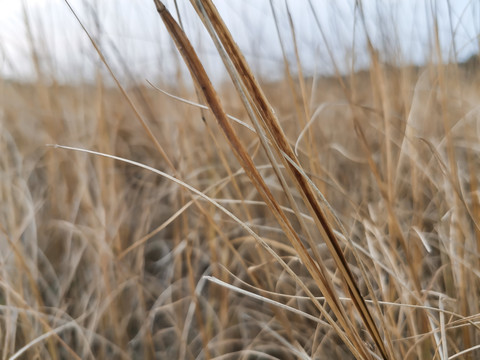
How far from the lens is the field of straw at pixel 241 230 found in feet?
1.36

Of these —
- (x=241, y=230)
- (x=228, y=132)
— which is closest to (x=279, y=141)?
(x=228, y=132)

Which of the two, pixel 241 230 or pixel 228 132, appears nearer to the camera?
pixel 228 132

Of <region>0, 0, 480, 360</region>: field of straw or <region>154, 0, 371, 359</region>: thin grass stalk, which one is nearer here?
<region>154, 0, 371, 359</region>: thin grass stalk

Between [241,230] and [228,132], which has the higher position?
[228,132]

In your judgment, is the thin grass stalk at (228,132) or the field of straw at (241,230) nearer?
the thin grass stalk at (228,132)

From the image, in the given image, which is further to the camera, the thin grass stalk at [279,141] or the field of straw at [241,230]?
the field of straw at [241,230]

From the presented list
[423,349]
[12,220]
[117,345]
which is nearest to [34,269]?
[12,220]

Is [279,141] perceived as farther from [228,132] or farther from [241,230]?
[241,230]

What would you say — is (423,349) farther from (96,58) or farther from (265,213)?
(96,58)

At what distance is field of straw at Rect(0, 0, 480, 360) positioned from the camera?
42 cm

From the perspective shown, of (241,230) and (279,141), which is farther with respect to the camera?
(241,230)

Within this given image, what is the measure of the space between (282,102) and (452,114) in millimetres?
428

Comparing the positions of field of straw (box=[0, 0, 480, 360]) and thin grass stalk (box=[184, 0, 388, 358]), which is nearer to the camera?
thin grass stalk (box=[184, 0, 388, 358])

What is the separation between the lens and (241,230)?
857 millimetres
